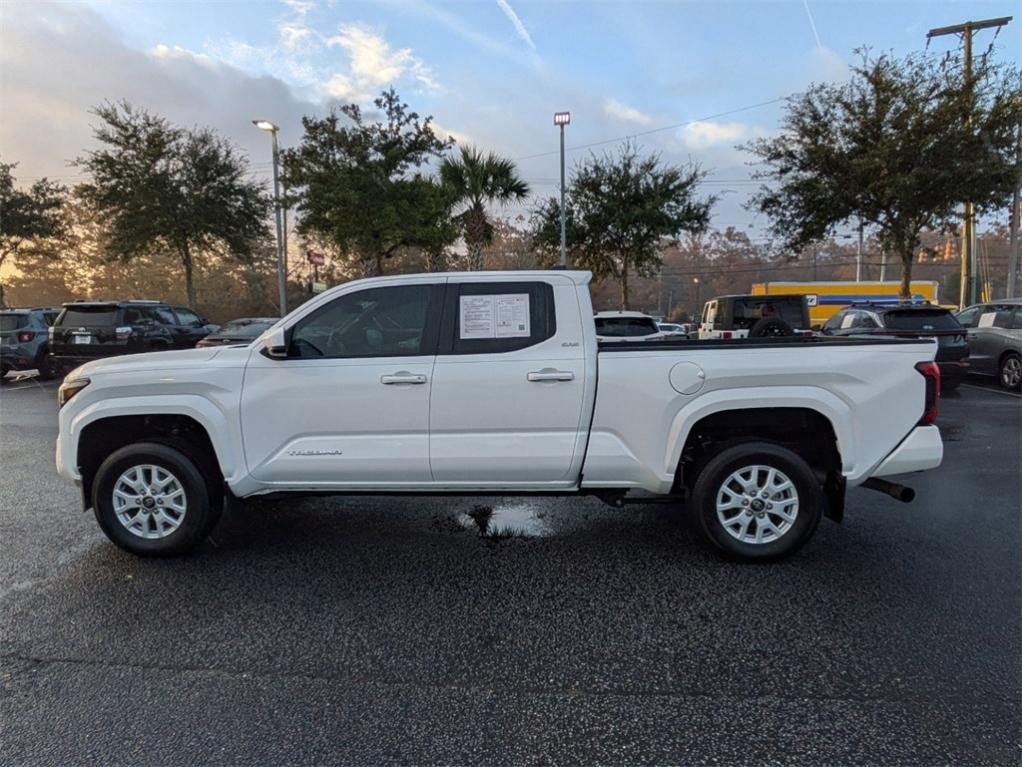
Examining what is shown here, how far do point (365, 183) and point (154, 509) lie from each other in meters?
13.6

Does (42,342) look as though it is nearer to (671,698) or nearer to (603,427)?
(603,427)

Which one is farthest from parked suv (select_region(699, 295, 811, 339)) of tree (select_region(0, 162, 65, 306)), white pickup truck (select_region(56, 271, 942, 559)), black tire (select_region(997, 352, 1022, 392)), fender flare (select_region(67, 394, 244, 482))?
tree (select_region(0, 162, 65, 306))

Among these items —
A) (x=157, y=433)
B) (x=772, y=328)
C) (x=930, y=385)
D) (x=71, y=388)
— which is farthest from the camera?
(x=772, y=328)

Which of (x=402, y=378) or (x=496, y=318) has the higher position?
(x=496, y=318)

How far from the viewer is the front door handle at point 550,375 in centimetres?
381

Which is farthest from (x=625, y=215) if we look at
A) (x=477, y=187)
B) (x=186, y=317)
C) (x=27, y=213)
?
(x=27, y=213)

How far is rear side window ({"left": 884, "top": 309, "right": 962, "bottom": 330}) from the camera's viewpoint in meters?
11.4

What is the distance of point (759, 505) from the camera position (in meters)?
3.86

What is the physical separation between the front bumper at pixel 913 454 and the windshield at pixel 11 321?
1709 centimetres

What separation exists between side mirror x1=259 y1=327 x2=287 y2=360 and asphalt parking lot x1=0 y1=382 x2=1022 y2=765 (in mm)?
1399

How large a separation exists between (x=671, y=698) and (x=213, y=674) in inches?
82.4

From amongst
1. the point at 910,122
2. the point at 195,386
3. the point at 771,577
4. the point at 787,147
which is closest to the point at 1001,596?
the point at 771,577

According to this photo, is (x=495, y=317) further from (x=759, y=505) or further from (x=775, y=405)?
(x=759, y=505)

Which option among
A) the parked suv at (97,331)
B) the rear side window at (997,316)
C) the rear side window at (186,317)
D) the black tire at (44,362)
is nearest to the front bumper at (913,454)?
the rear side window at (997,316)
